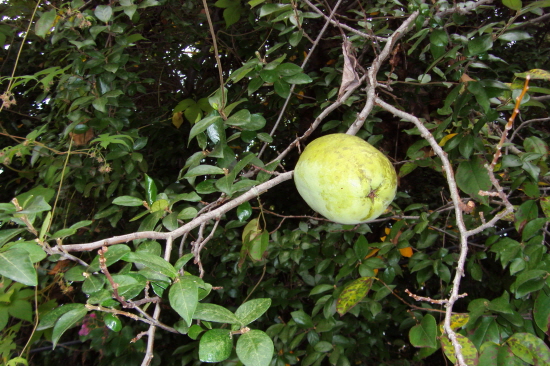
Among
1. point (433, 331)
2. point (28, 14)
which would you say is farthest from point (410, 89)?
point (28, 14)

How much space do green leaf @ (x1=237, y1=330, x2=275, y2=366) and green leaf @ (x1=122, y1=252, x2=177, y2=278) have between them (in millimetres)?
173

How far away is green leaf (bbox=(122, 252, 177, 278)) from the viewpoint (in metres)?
0.69

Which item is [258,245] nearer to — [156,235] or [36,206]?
[156,235]

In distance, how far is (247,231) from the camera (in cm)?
148

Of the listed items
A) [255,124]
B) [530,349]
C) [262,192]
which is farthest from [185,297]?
[530,349]

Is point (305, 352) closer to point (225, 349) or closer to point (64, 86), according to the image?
point (225, 349)

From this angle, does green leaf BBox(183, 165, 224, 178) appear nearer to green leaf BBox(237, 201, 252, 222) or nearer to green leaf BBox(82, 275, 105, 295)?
green leaf BBox(237, 201, 252, 222)

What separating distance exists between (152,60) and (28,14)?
2.17ft

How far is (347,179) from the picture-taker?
94 cm

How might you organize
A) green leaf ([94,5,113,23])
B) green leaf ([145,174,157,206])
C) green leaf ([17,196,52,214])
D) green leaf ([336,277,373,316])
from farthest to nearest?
green leaf ([94,5,113,23])
green leaf ([336,277,373,316])
green leaf ([145,174,157,206])
green leaf ([17,196,52,214])

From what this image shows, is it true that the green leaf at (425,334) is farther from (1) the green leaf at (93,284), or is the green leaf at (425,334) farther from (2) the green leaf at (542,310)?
(1) the green leaf at (93,284)

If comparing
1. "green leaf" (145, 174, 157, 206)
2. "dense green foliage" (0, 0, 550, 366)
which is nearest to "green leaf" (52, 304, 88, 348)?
"dense green foliage" (0, 0, 550, 366)

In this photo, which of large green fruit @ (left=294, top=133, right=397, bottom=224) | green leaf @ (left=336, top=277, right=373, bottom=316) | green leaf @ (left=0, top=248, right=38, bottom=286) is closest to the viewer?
green leaf @ (left=0, top=248, right=38, bottom=286)

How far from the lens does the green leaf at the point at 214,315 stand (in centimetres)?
70
